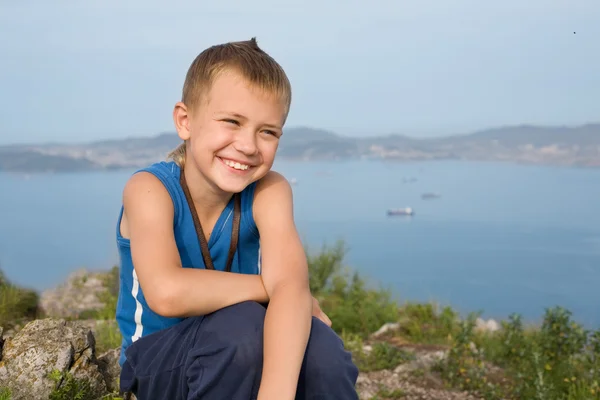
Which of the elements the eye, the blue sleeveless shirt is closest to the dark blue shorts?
the blue sleeveless shirt

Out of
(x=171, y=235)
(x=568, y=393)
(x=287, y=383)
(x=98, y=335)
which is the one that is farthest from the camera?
(x=98, y=335)

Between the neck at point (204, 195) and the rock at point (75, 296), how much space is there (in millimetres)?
3291

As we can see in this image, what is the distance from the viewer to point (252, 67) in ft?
8.21

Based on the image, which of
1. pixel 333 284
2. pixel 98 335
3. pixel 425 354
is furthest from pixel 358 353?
pixel 333 284

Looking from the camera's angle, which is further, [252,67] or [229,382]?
[252,67]

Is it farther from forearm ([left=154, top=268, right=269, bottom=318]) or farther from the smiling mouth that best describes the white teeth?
forearm ([left=154, top=268, right=269, bottom=318])

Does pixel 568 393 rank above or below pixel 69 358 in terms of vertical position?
below

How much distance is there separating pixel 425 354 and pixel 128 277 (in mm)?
2722

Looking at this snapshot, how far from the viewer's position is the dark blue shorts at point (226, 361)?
7.25 feet

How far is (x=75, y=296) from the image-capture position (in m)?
6.89

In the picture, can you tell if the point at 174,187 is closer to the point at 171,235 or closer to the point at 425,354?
the point at 171,235

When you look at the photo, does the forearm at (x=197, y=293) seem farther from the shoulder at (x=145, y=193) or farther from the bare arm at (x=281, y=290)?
the shoulder at (x=145, y=193)

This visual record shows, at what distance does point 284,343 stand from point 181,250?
62 centimetres

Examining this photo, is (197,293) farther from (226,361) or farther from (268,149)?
(268,149)
